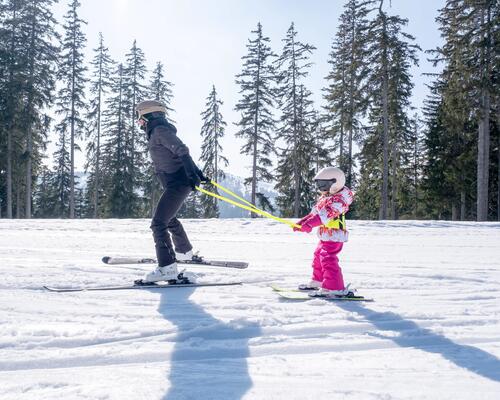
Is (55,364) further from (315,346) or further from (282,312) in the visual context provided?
(282,312)

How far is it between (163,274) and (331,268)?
2.05m

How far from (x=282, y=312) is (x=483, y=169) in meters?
20.3

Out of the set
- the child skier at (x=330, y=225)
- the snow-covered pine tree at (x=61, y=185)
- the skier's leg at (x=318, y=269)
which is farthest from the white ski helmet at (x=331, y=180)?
the snow-covered pine tree at (x=61, y=185)

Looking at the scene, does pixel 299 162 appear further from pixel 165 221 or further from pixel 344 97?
pixel 165 221

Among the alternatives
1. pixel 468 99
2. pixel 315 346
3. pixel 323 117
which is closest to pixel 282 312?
pixel 315 346

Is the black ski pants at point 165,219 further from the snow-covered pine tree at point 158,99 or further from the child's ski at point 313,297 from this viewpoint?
the snow-covered pine tree at point 158,99

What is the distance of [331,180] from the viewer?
4.77 m

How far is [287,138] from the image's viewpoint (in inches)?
1368

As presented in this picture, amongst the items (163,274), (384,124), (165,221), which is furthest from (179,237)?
(384,124)

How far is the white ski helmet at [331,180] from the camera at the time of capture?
15.6ft

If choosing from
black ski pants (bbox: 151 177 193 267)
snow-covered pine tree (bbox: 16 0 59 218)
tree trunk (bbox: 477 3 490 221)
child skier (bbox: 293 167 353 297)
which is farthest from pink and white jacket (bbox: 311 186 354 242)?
snow-covered pine tree (bbox: 16 0 59 218)

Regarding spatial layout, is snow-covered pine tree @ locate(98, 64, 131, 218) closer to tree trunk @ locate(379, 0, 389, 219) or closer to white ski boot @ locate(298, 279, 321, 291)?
tree trunk @ locate(379, 0, 389, 219)

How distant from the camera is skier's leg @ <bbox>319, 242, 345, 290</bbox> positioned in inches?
182

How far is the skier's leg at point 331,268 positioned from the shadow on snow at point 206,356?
4.81 feet
